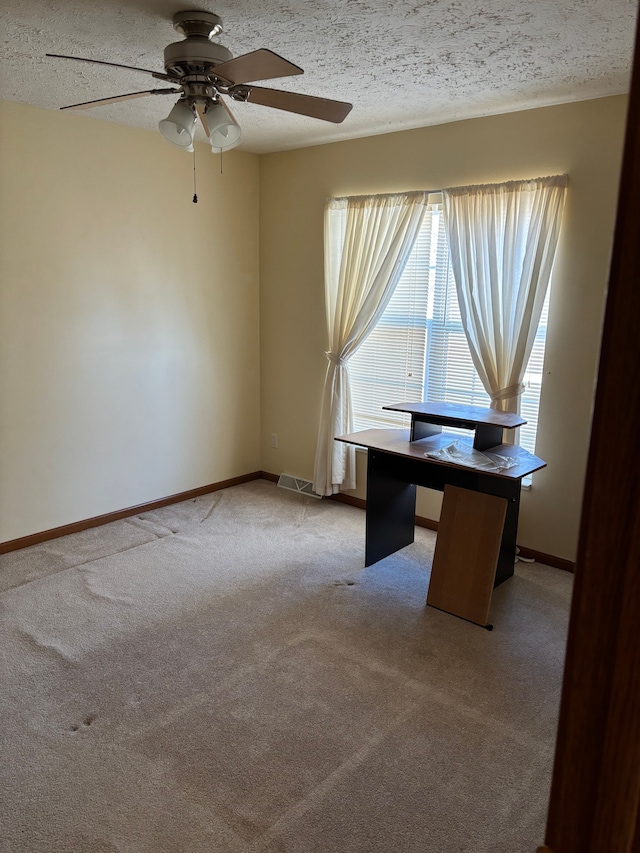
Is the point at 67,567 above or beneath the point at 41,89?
beneath

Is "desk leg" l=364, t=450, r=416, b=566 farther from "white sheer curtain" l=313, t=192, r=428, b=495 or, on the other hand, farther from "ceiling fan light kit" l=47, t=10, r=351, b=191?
"ceiling fan light kit" l=47, t=10, r=351, b=191

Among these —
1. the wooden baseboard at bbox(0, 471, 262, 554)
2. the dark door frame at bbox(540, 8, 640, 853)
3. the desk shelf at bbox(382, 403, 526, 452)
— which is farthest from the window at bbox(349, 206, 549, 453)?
the dark door frame at bbox(540, 8, 640, 853)

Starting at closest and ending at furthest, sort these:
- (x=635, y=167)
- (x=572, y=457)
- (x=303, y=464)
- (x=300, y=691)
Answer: (x=635, y=167) < (x=300, y=691) < (x=572, y=457) < (x=303, y=464)

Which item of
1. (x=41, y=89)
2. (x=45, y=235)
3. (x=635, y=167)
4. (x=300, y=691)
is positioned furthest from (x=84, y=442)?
(x=635, y=167)

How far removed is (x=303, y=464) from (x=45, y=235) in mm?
2564

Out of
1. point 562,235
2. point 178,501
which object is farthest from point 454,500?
point 178,501

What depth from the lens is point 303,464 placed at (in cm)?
520

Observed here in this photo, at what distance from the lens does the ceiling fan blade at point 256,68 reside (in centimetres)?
204

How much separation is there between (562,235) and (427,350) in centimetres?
114

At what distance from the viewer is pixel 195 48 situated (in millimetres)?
2375

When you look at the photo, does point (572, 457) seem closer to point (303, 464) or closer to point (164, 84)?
point (303, 464)

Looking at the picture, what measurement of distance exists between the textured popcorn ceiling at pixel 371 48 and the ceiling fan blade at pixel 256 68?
11.2 inches

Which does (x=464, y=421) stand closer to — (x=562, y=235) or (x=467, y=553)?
(x=467, y=553)

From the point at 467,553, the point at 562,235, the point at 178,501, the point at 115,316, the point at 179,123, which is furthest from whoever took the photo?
the point at 178,501
